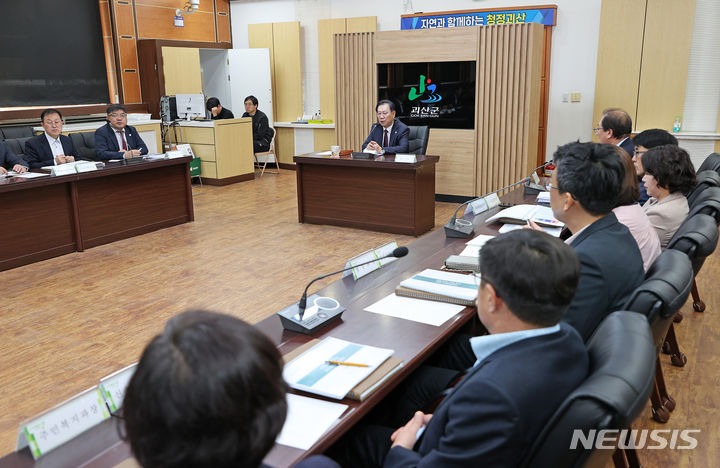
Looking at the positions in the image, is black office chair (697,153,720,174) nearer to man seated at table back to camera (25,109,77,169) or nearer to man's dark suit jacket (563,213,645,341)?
man's dark suit jacket (563,213,645,341)

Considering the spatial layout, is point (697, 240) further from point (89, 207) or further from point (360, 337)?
point (89, 207)

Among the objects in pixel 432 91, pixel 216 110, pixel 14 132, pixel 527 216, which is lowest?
pixel 527 216

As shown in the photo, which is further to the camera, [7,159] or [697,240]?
[7,159]

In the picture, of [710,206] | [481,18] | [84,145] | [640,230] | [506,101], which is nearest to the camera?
[640,230]

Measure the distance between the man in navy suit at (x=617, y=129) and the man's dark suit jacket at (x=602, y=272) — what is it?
2.63 m

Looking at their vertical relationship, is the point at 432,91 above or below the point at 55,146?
above

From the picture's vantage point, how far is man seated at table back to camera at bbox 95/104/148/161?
6.05 metres

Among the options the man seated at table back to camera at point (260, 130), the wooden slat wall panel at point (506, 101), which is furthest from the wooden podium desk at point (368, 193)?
the man seated at table back to camera at point (260, 130)

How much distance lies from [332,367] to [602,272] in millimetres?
903

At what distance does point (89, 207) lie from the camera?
18.0 feet

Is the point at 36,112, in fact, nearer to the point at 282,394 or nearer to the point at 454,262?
the point at 454,262

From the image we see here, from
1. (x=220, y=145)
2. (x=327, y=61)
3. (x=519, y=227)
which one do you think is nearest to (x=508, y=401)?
(x=519, y=227)

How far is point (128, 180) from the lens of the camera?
584cm

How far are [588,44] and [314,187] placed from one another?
416 cm
